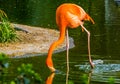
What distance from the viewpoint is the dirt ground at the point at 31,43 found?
13.2m

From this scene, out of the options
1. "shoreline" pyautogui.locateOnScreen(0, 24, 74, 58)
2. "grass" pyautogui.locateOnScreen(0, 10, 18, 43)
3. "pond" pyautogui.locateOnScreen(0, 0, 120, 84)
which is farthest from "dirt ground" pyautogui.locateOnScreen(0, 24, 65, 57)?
"pond" pyautogui.locateOnScreen(0, 0, 120, 84)

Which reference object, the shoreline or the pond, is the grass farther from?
the pond

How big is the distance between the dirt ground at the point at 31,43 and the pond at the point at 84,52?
0.63 metres

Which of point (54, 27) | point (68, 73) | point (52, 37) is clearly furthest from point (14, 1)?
point (68, 73)

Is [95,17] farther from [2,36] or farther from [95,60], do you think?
[95,60]

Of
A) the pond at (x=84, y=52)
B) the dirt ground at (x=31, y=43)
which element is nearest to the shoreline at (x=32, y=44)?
the dirt ground at (x=31, y=43)

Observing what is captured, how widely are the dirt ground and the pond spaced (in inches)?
24.9

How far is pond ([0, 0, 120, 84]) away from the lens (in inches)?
375

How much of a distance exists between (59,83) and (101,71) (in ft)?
4.45

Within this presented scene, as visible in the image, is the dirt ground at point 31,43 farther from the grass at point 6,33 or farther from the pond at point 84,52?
the pond at point 84,52

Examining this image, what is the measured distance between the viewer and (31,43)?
48.0 feet

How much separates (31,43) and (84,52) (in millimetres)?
2142

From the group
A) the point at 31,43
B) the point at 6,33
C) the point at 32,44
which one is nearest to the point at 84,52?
the point at 32,44

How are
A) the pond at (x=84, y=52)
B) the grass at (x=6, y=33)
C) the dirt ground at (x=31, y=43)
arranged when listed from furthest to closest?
the grass at (x=6, y=33), the dirt ground at (x=31, y=43), the pond at (x=84, y=52)
